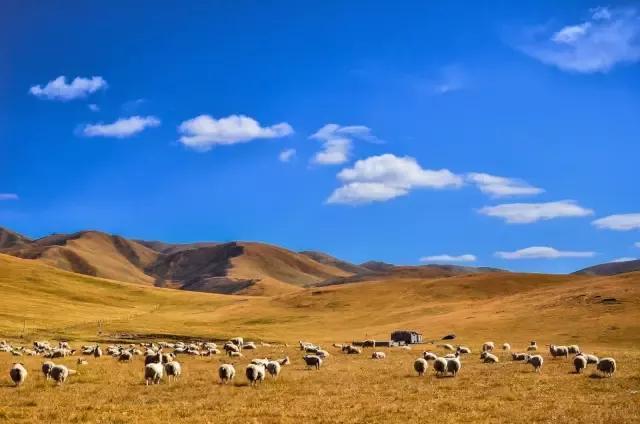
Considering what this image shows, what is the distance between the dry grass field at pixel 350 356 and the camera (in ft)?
69.5

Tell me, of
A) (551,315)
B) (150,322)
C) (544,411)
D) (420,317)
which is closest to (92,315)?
(150,322)

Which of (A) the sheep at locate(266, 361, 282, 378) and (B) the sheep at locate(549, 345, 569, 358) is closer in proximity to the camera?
(A) the sheep at locate(266, 361, 282, 378)

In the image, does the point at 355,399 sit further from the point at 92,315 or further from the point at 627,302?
the point at 92,315

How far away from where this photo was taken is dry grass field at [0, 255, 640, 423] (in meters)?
21.2

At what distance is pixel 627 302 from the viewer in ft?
248

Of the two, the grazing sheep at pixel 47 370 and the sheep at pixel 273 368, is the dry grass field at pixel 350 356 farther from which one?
the sheep at pixel 273 368

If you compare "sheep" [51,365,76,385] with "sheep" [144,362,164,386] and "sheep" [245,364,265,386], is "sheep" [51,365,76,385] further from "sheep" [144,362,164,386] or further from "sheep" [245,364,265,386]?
"sheep" [245,364,265,386]

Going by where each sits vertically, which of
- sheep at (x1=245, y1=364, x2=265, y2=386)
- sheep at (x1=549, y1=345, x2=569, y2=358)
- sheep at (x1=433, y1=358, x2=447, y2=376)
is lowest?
sheep at (x1=549, y1=345, x2=569, y2=358)

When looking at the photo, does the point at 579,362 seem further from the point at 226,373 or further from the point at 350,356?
the point at 350,356

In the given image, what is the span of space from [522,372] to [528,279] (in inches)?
4079

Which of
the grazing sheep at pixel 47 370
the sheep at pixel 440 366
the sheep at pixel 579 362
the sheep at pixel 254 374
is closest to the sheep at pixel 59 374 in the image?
the grazing sheep at pixel 47 370

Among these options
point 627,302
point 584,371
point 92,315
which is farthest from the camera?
point 92,315

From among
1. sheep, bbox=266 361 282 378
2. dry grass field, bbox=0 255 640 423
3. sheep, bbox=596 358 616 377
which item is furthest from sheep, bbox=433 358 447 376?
sheep, bbox=266 361 282 378

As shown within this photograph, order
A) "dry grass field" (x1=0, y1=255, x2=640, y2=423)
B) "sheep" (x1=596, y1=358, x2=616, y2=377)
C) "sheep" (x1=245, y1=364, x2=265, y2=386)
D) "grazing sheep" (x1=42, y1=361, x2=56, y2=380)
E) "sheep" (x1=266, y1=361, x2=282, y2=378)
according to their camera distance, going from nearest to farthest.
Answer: "dry grass field" (x1=0, y1=255, x2=640, y2=423) → "sheep" (x1=245, y1=364, x2=265, y2=386) → "sheep" (x1=596, y1=358, x2=616, y2=377) → "grazing sheep" (x1=42, y1=361, x2=56, y2=380) → "sheep" (x1=266, y1=361, x2=282, y2=378)
